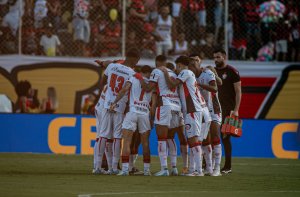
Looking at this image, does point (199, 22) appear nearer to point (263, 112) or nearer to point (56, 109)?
point (263, 112)

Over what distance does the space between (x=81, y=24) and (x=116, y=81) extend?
9.47 m

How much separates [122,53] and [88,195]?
13.6 meters

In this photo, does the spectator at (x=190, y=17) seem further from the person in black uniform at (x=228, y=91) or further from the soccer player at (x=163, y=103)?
the soccer player at (x=163, y=103)

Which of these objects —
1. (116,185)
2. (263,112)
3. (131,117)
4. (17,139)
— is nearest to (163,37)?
(263,112)

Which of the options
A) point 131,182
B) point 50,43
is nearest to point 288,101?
point 50,43

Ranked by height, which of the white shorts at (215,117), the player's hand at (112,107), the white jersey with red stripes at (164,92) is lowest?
the white shorts at (215,117)

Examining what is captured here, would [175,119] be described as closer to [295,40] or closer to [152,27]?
[152,27]

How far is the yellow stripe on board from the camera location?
25578mm

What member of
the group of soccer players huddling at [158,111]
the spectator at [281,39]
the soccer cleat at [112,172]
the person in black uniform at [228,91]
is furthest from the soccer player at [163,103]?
the spectator at [281,39]

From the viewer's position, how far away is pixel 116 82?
619 inches

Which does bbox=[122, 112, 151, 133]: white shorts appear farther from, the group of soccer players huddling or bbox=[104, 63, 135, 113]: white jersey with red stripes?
bbox=[104, 63, 135, 113]: white jersey with red stripes

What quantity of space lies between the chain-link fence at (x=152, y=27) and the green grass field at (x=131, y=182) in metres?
6.30

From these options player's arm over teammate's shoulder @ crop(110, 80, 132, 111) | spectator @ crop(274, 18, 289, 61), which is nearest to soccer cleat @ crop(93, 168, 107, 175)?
player's arm over teammate's shoulder @ crop(110, 80, 132, 111)

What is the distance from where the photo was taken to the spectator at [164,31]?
83.1ft
